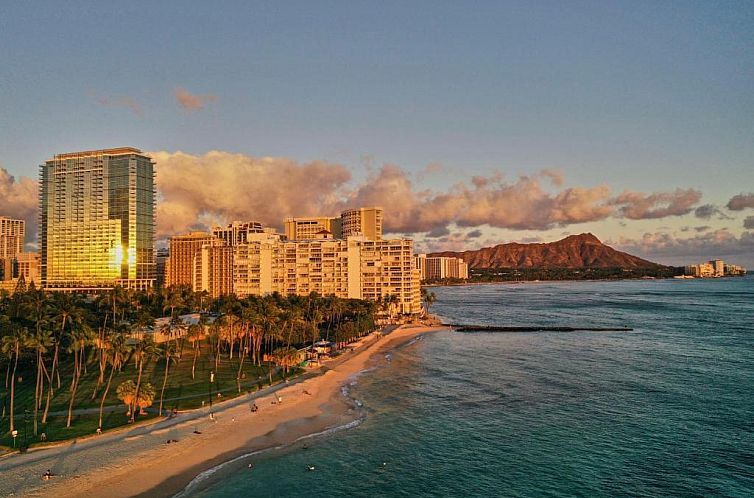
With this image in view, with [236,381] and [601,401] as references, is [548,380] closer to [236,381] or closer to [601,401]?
[601,401]

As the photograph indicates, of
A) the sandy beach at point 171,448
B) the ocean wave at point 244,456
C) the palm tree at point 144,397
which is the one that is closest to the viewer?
the sandy beach at point 171,448

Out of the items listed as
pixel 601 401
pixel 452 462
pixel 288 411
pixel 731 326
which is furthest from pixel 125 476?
pixel 731 326

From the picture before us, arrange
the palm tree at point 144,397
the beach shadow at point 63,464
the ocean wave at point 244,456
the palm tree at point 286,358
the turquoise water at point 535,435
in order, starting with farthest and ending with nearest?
1. the palm tree at point 286,358
2. the palm tree at point 144,397
3. the turquoise water at point 535,435
4. the beach shadow at point 63,464
5. the ocean wave at point 244,456

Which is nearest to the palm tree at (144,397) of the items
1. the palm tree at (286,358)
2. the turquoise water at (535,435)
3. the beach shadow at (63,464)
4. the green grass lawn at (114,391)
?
the green grass lawn at (114,391)

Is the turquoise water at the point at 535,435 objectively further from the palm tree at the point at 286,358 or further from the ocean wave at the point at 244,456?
the palm tree at the point at 286,358

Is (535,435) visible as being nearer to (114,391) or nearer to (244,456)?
(244,456)

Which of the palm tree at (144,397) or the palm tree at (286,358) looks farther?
the palm tree at (286,358)
